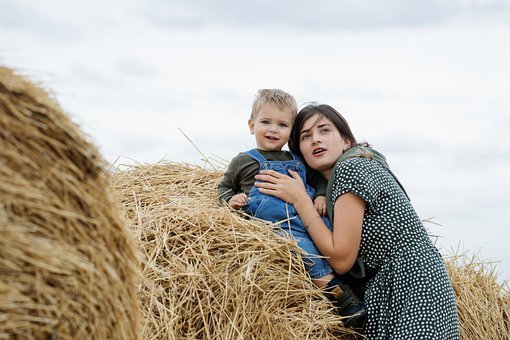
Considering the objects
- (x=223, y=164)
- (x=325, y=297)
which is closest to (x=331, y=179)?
(x=325, y=297)

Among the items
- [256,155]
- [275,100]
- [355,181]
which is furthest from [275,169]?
[355,181]

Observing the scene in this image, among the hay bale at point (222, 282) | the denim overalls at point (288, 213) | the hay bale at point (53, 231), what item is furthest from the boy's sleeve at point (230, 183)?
the hay bale at point (53, 231)

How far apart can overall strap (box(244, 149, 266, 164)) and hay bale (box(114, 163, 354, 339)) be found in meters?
0.35

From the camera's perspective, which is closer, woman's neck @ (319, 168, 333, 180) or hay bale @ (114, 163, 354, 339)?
hay bale @ (114, 163, 354, 339)

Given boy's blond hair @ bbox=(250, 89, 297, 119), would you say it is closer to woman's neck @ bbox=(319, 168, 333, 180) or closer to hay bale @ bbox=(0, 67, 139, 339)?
woman's neck @ bbox=(319, 168, 333, 180)

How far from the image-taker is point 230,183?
413cm

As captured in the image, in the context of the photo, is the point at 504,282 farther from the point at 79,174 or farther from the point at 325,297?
the point at 79,174

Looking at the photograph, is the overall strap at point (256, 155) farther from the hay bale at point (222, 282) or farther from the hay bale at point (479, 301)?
the hay bale at point (479, 301)

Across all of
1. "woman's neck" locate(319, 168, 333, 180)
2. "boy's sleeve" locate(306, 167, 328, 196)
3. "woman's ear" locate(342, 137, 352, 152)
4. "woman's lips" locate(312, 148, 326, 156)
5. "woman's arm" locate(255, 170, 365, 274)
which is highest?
"woman's ear" locate(342, 137, 352, 152)

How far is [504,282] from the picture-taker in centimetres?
484

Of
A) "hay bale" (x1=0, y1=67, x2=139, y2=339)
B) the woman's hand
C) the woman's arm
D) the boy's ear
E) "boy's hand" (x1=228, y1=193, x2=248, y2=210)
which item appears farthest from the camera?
the boy's ear

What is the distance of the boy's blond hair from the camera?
4031 mm

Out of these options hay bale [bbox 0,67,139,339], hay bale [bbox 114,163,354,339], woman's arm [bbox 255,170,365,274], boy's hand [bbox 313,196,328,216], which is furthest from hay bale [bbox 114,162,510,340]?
hay bale [bbox 0,67,139,339]

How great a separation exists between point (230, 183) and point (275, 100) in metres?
0.50
